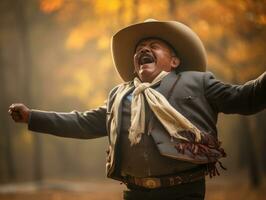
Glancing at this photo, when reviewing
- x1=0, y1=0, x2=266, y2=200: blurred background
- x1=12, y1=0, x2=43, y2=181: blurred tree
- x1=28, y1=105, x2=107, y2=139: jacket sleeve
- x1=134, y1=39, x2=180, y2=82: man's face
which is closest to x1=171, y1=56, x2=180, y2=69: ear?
x1=134, y1=39, x2=180, y2=82: man's face

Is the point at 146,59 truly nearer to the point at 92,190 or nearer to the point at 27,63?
the point at 92,190

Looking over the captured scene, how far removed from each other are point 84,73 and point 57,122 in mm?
1748

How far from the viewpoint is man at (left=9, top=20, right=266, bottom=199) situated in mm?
1198

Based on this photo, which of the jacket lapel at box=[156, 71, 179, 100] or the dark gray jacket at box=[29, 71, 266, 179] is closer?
the dark gray jacket at box=[29, 71, 266, 179]

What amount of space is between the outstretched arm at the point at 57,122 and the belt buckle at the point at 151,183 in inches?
11.8

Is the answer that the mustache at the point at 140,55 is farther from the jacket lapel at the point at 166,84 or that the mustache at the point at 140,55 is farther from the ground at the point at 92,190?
the ground at the point at 92,190

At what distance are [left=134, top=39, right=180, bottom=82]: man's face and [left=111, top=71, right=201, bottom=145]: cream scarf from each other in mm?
25

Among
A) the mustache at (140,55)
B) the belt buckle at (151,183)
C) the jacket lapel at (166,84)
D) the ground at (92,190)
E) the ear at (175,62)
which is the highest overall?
the mustache at (140,55)

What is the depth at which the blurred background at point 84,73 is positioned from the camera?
2.72m

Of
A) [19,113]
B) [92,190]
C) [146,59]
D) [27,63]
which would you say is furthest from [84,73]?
[146,59]

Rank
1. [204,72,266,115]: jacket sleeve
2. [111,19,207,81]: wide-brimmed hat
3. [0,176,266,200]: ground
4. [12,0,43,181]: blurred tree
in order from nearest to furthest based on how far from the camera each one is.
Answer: [204,72,266,115]: jacket sleeve → [111,19,207,81]: wide-brimmed hat → [0,176,266,200]: ground → [12,0,43,181]: blurred tree

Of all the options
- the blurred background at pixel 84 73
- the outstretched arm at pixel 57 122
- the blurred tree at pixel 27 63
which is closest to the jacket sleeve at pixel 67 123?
the outstretched arm at pixel 57 122

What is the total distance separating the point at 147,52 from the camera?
1.35 metres

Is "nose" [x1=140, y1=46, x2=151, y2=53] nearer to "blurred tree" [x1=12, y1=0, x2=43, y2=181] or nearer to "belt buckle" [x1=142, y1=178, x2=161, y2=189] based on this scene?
"belt buckle" [x1=142, y1=178, x2=161, y2=189]
